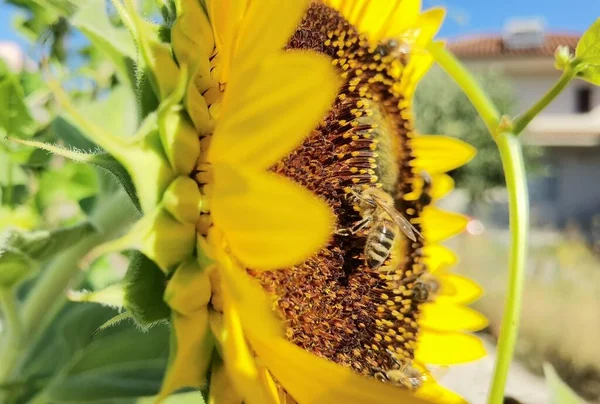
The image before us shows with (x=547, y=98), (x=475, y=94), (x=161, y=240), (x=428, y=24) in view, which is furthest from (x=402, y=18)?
(x=161, y=240)

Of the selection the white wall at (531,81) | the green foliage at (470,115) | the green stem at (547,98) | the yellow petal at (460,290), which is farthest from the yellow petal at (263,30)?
the green foliage at (470,115)

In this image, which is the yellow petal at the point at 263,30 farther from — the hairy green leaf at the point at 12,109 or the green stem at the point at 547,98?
the hairy green leaf at the point at 12,109

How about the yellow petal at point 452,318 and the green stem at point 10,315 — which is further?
the yellow petal at point 452,318

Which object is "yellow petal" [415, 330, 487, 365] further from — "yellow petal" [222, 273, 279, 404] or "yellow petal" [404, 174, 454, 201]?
"yellow petal" [222, 273, 279, 404]

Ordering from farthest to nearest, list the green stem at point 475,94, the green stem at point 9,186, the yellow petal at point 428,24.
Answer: the green stem at point 9,186, the yellow petal at point 428,24, the green stem at point 475,94

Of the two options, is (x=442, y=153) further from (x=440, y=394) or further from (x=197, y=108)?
(x=197, y=108)

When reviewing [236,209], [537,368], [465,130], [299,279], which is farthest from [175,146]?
[465,130]
